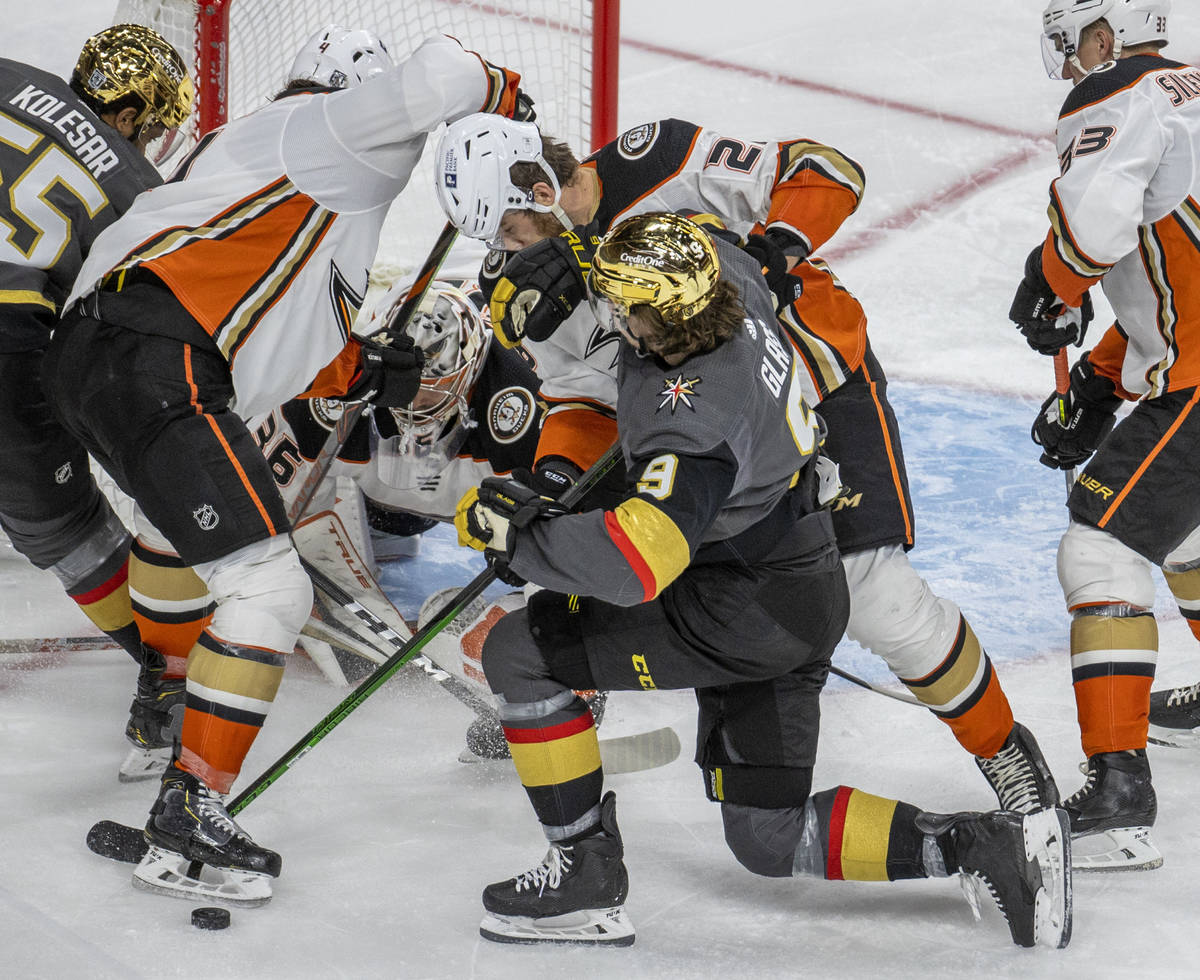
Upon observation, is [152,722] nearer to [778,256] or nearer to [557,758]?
[557,758]

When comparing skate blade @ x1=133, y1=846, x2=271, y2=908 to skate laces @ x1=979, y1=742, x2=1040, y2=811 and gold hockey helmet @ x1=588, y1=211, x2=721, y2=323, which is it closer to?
gold hockey helmet @ x1=588, y1=211, x2=721, y2=323

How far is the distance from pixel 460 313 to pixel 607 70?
0.65 m

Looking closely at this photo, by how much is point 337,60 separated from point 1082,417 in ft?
5.06

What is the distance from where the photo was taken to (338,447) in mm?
3057

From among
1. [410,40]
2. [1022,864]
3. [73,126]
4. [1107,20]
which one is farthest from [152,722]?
[410,40]

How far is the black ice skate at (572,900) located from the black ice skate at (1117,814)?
76cm

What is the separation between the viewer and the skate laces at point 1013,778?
248 cm

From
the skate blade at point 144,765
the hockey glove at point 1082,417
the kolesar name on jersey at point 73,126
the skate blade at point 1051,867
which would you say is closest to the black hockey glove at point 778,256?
the hockey glove at point 1082,417

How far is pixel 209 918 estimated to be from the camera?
2.19 m

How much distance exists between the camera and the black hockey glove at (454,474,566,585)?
2.02 m

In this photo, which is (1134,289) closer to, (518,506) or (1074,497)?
(1074,497)

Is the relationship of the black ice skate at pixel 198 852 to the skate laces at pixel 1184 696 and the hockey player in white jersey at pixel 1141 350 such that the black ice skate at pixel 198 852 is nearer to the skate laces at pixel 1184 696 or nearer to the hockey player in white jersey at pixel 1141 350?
the hockey player in white jersey at pixel 1141 350

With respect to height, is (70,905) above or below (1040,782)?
above

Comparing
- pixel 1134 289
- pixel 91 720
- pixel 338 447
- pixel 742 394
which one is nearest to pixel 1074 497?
pixel 1134 289
